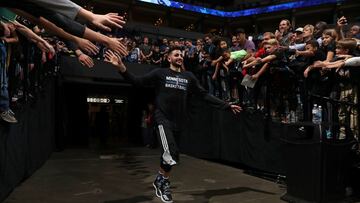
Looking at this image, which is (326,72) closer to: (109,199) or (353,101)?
(353,101)

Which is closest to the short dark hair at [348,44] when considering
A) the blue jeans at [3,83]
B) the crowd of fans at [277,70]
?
the crowd of fans at [277,70]

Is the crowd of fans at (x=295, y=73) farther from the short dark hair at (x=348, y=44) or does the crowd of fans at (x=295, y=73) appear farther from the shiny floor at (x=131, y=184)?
the shiny floor at (x=131, y=184)

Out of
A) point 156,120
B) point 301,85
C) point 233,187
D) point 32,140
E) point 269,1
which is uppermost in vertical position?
point 269,1

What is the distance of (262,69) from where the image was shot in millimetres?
8477

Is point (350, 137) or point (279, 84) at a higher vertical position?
point (279, 84)

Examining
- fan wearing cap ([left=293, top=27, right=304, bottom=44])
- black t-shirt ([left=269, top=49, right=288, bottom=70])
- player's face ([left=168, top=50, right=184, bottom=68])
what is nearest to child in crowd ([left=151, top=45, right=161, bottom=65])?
fan wearing cap ([left=293, top=27, right=304, bottom=44])

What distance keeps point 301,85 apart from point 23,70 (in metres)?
5.26

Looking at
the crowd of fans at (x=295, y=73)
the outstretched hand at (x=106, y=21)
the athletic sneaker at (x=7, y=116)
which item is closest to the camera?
the outstretched hand at (x=106, y=21)

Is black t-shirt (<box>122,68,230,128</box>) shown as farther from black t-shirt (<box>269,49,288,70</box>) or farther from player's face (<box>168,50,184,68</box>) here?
black t-shirt (<box>269,49,288,70</box>)

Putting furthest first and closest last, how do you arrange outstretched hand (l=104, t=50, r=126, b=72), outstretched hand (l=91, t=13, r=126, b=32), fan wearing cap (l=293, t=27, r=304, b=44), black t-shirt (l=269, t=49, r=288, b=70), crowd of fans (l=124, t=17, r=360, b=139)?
1. fan wearing cap (l=293, t=27, r=304, b=44)
2. black t-shirt (l=269, t=49, r=288, b=70)
3. crowd of fans (l=124, t=17, r=360, b=139)
4. outstretched hand (l=104, t=50, r=126, b=72)
5. outstretched hand (l=91, t=13, r=126, b=32)

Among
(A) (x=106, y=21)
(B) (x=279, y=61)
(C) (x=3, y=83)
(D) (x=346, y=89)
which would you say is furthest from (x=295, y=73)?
(A) (x=106, y=21)

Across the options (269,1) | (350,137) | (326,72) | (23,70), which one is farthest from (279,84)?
(269,1)

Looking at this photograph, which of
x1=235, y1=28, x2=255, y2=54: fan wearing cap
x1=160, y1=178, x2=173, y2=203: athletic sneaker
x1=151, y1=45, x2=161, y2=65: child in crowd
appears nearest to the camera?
x1=160, y1=178, x2=173, y2=203: athletic sneaker

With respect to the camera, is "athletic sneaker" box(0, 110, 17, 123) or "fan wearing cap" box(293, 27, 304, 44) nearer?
"athletic sneaker" box(0, 110, 17, 123)
